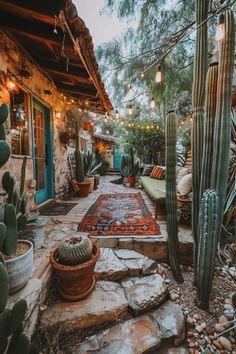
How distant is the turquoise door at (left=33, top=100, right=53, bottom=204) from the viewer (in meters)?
3.19

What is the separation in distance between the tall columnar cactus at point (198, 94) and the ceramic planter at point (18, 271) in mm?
1433

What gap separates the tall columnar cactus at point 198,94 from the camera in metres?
1.63

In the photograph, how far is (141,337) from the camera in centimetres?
128

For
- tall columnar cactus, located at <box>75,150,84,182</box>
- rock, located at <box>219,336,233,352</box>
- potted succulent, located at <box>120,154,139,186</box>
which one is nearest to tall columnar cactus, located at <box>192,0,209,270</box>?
rock, located at <box>219,336,233,352</box>

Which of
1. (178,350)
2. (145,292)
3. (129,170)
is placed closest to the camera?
(178,350)

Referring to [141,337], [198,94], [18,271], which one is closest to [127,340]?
[141,337]

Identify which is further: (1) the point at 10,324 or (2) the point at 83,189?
(2) the point at 83,189

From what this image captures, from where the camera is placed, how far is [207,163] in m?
1.60

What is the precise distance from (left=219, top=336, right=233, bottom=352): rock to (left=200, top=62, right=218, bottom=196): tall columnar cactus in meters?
1.12

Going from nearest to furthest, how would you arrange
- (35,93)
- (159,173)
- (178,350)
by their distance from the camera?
(178,350) → (35,93) → (159,173)

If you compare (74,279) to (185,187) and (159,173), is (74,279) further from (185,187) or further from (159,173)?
(159,173)

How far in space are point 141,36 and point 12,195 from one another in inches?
135

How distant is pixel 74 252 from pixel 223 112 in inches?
63.0

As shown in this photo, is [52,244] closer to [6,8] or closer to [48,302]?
[48,302]
